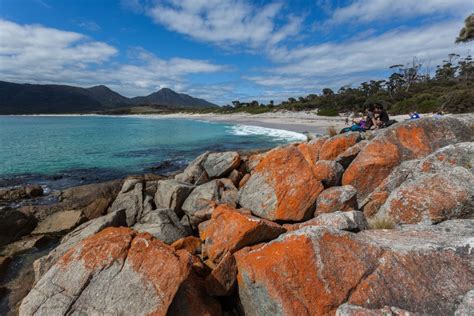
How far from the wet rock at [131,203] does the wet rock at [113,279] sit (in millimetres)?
4807

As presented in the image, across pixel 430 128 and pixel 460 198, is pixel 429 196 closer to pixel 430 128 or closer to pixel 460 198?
pixel 460 198

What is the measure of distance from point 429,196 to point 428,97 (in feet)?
155

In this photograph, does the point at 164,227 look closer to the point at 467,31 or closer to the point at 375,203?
the point at 375,203

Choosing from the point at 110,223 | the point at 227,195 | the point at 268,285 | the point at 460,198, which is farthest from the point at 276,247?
the point at 110,223

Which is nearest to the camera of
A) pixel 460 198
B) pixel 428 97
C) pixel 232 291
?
pixel 232 291

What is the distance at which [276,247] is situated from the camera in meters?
3.92

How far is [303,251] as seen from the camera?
3.70 meters

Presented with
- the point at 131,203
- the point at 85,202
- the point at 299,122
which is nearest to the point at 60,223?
the point at 85,202

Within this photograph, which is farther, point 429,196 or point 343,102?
point 343,102

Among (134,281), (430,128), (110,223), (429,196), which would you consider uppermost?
(430,128)

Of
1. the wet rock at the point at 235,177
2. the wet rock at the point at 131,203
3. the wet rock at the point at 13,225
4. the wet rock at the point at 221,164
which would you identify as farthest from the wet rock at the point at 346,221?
the wet rock at the point at 13,225

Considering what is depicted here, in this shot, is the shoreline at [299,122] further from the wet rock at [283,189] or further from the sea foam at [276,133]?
the wet rock at [283,189]

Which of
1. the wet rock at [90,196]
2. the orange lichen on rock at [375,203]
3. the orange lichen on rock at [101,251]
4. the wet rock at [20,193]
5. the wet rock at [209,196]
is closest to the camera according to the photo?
the orange lichen on rock at [101,251]

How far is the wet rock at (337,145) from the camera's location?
30.6ft
